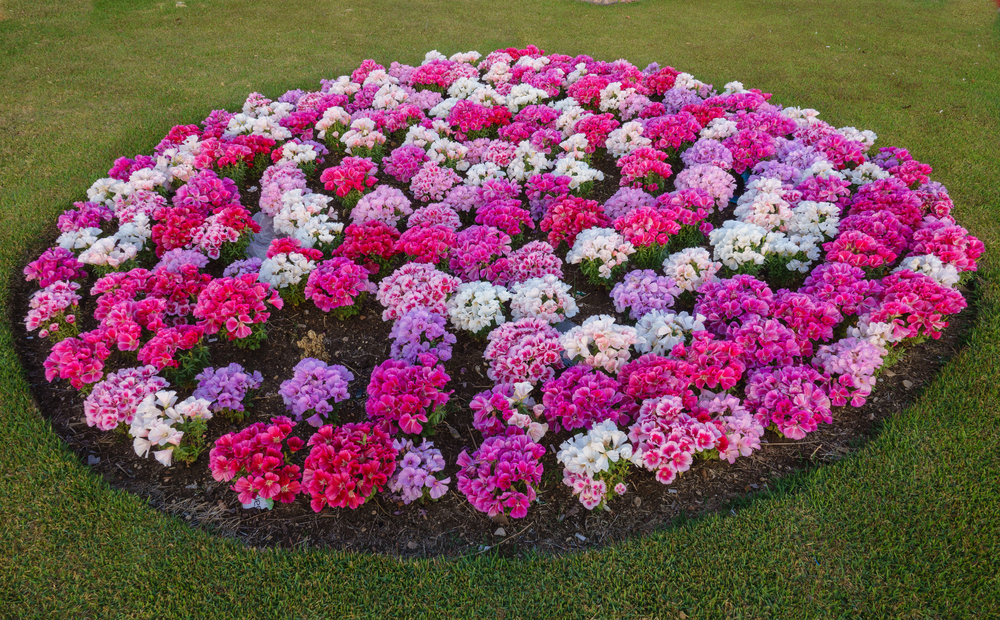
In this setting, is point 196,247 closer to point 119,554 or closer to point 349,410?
point 349,410

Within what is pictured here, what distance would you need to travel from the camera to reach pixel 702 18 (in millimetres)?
14758

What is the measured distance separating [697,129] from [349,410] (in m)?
5.83

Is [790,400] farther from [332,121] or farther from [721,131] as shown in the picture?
[332,121]

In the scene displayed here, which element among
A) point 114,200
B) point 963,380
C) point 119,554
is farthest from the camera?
point 114,200

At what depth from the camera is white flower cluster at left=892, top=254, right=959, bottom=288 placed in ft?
16.0

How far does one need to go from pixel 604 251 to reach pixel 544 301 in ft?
3.02

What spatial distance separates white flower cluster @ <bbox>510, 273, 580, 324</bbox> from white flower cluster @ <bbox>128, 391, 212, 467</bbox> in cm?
264

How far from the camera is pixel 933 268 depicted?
4977 millimetres

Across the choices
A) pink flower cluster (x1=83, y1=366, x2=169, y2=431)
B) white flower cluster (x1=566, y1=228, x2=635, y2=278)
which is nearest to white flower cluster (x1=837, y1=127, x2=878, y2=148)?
white flower cluster (x1=566, y1=228, x2=635, y2=278)

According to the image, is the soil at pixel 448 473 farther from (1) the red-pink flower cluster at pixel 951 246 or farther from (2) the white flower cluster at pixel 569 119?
(2) the white flower cluster at pixel 569 119

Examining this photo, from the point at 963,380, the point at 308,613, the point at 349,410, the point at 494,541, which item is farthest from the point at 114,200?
the point at 963,380

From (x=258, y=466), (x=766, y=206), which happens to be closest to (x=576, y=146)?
(x=766, y=206)

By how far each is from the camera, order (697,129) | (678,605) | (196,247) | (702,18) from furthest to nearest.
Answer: (702,18), (697,129), (196,247), (678,605)

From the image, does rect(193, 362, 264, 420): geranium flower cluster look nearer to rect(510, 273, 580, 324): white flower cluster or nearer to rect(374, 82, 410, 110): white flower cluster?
rect(510, 273, 580, 324): white flower cluster
